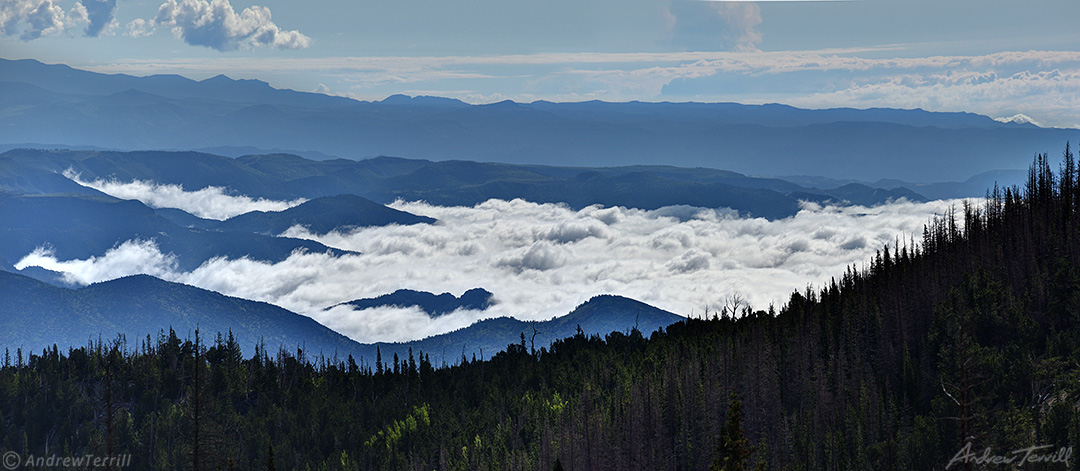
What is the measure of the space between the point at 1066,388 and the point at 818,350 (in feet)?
203

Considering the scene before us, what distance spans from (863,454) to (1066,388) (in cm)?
2985

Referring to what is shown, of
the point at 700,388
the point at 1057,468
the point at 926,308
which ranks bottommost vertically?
the point at 1057,468

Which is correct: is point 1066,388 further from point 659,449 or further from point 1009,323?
point 659,449

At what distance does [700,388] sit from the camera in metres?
192

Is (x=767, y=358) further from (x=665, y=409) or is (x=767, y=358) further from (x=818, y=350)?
(x=665, y=409)

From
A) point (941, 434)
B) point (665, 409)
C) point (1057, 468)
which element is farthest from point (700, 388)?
point (1057, 468)

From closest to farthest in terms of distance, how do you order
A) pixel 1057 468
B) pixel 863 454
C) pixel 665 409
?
pixel 1057 468 → pixel 863 454 → pixel 665 409

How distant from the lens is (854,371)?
18162 cm

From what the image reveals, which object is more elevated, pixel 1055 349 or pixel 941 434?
pixel 1055 349

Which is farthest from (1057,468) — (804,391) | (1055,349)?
(804,391)

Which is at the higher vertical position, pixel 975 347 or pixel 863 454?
pixel 975 347

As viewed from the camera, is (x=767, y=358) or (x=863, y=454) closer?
(x=863, y=454)

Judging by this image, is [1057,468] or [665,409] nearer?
[1057,468]

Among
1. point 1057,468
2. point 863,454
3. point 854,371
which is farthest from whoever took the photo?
point 854,371
